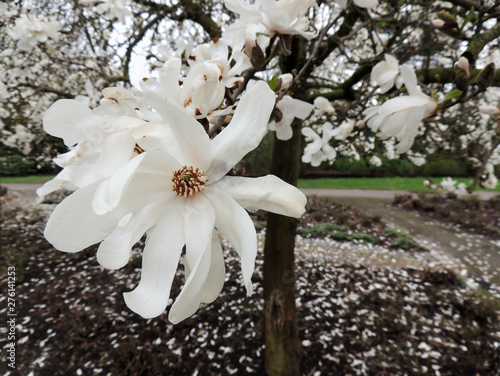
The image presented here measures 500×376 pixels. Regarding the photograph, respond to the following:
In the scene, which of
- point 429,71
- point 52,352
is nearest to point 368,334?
point 429,71

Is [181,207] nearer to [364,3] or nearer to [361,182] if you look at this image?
[364,3]

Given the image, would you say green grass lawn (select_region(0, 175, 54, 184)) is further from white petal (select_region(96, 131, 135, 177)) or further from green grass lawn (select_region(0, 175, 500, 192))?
white petal (select_region(96, 131, 135, 177))

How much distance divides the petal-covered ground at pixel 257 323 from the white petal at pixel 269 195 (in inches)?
95.9

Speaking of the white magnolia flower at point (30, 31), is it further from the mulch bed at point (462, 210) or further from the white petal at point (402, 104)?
the mulch bed at point (462, 210)

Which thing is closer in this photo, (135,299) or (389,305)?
(135,299)

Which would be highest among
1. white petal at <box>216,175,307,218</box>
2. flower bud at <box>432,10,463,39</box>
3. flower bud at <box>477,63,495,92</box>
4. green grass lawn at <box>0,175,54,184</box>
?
flower bud at <box>432,10,463,39</box>

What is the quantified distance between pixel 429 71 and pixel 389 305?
2689mm

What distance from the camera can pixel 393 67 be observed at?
112 cm

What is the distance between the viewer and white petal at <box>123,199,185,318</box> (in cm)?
48

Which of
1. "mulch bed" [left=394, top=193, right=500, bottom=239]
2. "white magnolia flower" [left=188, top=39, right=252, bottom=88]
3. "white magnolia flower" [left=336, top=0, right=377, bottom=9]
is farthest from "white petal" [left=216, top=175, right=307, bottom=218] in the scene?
"mulch bed" [left=394, top=193, right=500, bottom=239]

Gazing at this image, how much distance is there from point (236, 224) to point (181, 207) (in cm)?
12

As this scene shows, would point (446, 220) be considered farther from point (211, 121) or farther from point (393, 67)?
point (211, 121)

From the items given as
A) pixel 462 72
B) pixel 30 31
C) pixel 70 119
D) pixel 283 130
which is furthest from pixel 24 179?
pixel 462 72

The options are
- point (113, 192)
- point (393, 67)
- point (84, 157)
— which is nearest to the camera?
point (113, 192)
